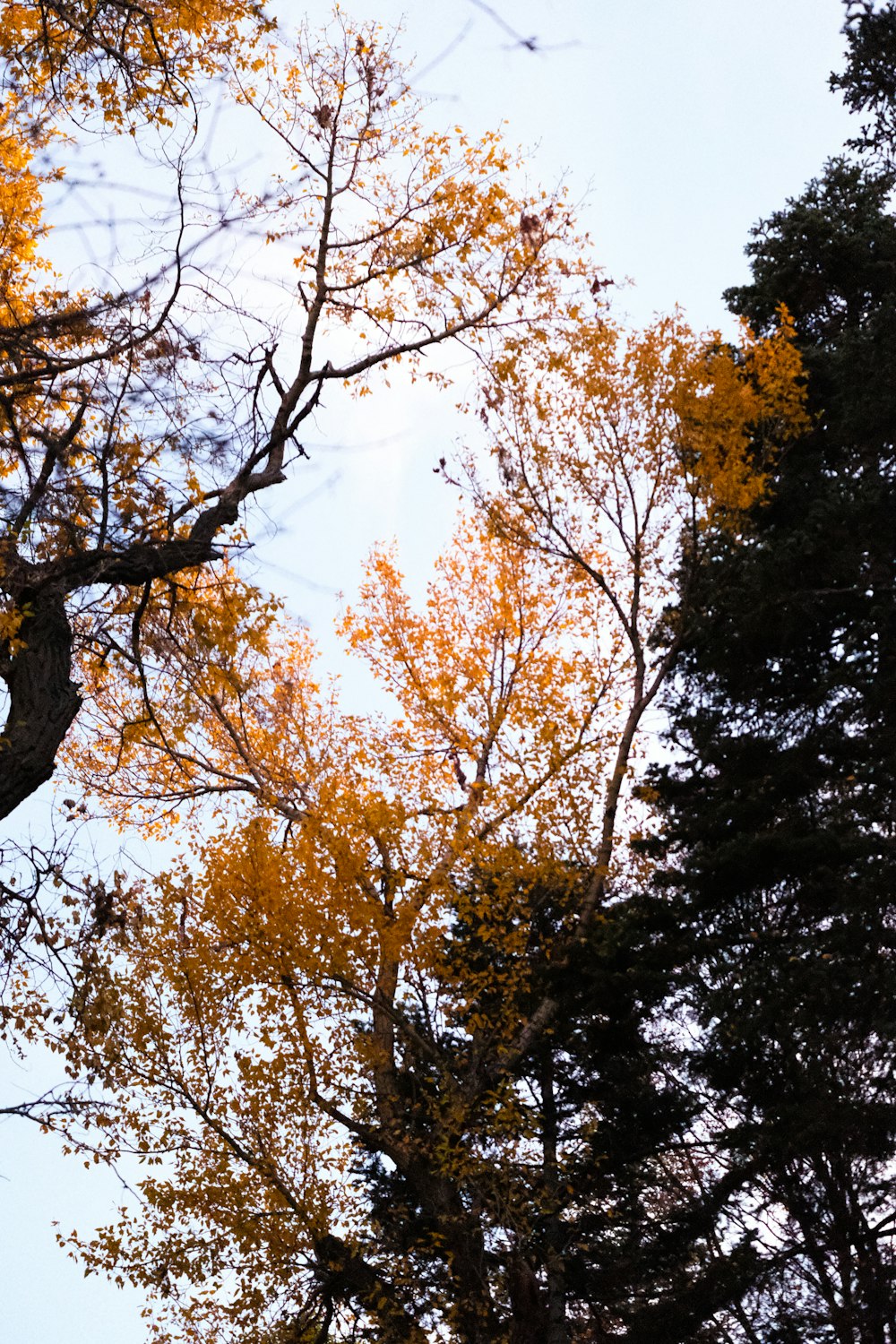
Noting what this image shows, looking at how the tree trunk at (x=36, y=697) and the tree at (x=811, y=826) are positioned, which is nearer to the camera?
the tree trunk at (x=36, y=697)

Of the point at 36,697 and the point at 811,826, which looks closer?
the point at 36,697

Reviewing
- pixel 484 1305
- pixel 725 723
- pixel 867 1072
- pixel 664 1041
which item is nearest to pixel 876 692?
pixel 725 723

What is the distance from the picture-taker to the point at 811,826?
11.0 m

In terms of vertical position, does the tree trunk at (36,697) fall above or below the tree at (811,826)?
below

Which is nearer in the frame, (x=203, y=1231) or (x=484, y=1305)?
(x=484, y=1305)

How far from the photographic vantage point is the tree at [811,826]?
985cm

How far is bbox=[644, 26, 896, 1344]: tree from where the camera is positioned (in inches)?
388

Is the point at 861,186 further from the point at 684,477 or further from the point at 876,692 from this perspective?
the point at 876,692

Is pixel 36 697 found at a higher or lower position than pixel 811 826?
lower

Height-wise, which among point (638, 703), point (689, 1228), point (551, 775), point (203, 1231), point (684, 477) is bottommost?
point (203, 1231)

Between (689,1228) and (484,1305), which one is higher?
(689,1228)

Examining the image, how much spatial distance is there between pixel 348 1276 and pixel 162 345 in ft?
31.1

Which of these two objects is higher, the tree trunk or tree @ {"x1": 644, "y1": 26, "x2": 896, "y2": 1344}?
tree @ {"x1": 644, "y1": 26, "x2": 896, "y2": 1344}

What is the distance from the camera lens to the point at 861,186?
13859mm
